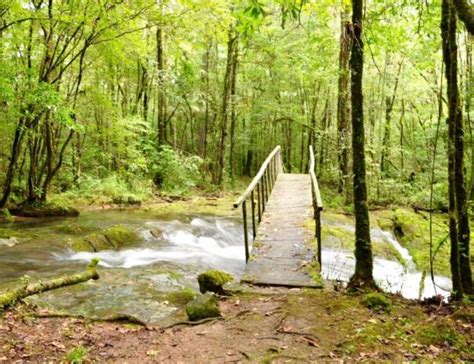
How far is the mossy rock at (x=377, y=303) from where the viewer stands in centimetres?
470

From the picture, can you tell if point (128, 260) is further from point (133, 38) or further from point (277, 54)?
point (277, 54)

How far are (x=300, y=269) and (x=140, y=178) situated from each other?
12.2 m

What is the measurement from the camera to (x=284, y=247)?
23.8 feet

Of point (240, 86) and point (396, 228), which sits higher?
point (240, 86)

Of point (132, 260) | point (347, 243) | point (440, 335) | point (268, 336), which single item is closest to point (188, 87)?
point (347, 243)

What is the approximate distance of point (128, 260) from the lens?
845 cm

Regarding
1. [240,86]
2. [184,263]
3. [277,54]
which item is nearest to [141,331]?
[184,263]

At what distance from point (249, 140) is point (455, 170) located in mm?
27078

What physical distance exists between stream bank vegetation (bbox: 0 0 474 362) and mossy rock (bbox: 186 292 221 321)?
0.20 metres

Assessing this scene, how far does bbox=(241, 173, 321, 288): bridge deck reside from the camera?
5930mm

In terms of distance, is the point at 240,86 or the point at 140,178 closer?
the point at 140,178

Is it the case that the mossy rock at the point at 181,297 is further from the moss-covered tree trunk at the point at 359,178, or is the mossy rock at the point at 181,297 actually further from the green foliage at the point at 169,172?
the green foliage at the point at 169,172

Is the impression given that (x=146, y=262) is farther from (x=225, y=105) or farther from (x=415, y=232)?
(x=225, y=105)

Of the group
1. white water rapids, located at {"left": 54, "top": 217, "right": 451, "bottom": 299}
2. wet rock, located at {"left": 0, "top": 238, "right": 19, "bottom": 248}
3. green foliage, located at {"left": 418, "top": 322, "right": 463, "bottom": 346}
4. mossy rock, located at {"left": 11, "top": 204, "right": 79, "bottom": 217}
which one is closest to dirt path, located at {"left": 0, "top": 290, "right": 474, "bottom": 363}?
green foliage, located at {"left": 418, "top": 322, "right": 463, "bottom": 346}
